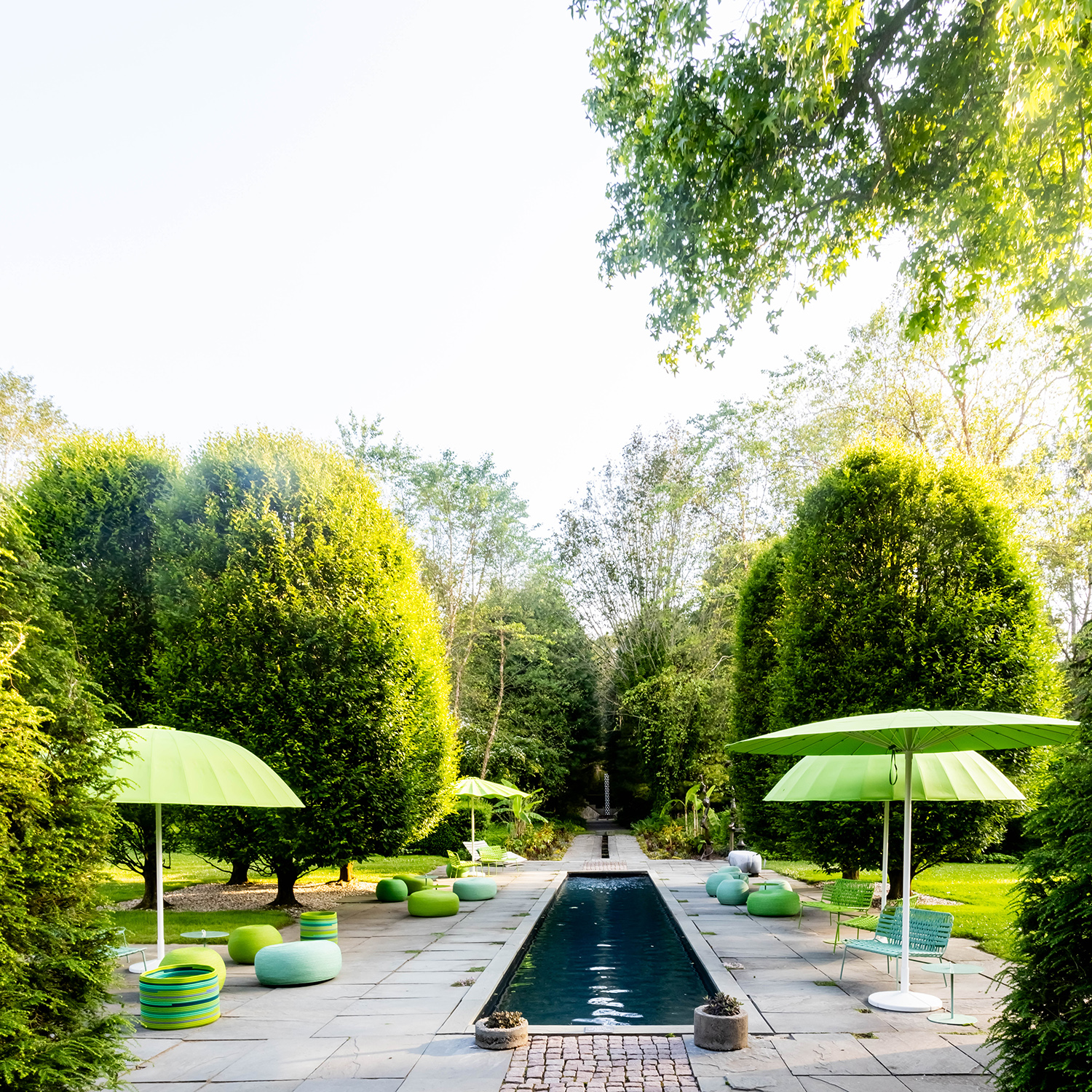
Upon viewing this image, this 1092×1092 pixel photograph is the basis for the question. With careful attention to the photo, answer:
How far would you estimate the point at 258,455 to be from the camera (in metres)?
15.3

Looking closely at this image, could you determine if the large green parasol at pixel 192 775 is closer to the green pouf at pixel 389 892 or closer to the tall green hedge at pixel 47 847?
the tall green hedge at pixel 47 847

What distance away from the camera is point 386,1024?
7699mm

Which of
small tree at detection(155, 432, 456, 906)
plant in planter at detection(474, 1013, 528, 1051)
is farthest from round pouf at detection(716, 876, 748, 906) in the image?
plant in planter at detection(474, 1013, 528, 1051)

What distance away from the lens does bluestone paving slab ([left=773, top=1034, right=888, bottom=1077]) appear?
20.6ft

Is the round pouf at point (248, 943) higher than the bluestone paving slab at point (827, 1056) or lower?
lower

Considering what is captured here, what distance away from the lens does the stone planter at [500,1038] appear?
22.6ft

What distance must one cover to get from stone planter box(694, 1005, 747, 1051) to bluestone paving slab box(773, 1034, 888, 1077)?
0.30 meters

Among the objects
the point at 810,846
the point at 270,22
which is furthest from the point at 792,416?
the point at 270,22

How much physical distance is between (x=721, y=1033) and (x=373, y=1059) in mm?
2812

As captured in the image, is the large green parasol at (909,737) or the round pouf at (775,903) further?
the round pouf at (775,903)

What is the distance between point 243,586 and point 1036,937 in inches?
503

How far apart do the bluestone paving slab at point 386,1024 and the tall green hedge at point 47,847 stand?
331 cm

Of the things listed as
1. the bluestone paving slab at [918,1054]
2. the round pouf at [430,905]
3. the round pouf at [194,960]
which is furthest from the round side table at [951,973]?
the round pouf at [430,905]

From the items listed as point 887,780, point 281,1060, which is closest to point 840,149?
point 887,780
